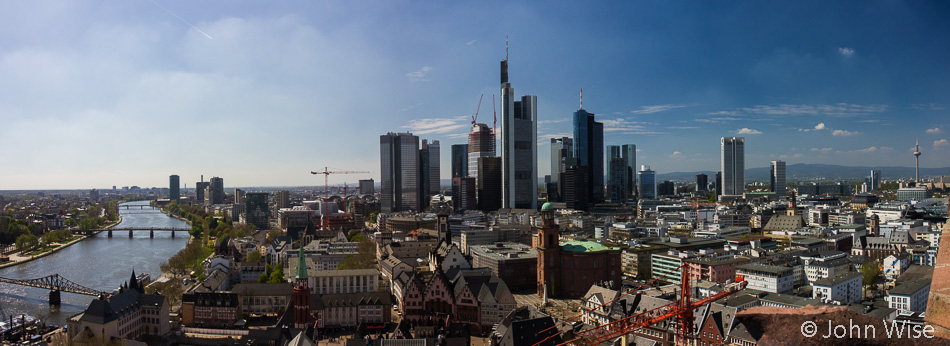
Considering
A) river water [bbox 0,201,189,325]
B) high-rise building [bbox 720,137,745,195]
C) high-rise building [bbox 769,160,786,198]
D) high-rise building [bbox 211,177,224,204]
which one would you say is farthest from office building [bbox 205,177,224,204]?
high-rise building [bbox 769,160,786,198]

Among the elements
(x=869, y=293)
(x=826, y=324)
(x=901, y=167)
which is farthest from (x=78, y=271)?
(x=901, y=167)

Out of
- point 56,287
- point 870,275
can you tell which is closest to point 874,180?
point 870,275

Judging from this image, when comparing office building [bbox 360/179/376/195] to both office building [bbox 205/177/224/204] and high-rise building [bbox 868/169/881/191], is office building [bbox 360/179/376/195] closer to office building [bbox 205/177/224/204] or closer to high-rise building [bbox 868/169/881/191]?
office building [bbox 205/177/224/204]

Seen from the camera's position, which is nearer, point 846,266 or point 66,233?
point 846,266

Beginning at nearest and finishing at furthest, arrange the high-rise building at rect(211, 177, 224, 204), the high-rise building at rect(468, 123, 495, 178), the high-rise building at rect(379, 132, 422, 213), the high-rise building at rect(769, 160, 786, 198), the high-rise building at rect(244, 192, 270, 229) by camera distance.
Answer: the high-rise building at rect(244, 192, 270, 229) → the high-rise building at rect(468, 123, 495, 178) → the high-rise building at rect(379, 132, 422, 213) → the high-rise building at rect(769, 160, 786, 198) → the high-rise building at rect(211, 177, 224, 204)

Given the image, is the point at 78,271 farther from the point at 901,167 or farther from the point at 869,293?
the point at 901,167
